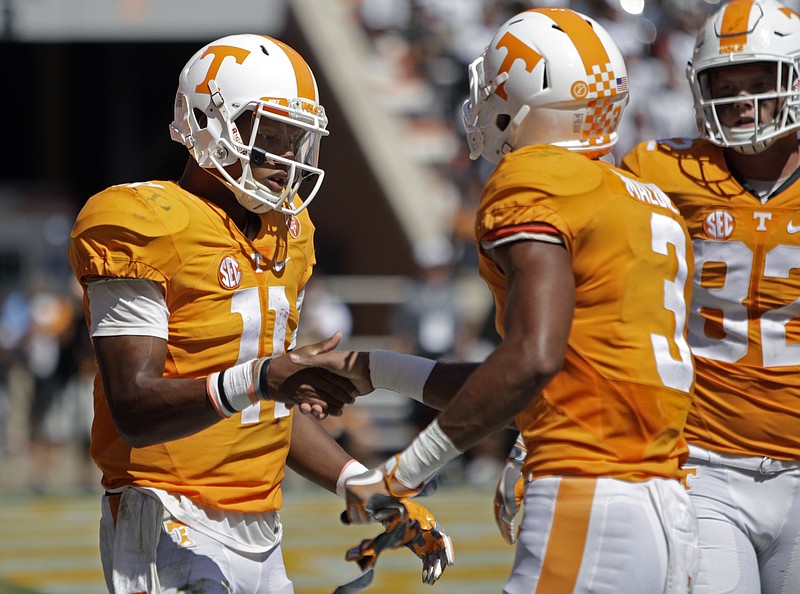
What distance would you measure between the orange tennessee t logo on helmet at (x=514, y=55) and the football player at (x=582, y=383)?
22 cm

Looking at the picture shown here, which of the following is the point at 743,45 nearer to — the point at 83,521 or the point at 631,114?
the point at 83,521

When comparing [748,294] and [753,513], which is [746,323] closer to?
[748,294]

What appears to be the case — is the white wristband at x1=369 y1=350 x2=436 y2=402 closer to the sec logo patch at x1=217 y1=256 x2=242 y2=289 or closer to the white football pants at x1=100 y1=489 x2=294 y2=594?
the sec logo patch at x1=217 y1=256 x2=242 y2=289

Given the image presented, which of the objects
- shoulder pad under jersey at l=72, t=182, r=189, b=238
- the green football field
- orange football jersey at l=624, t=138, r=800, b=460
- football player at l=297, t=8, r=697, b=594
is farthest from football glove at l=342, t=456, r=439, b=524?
the green football field

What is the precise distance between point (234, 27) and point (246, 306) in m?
11.1

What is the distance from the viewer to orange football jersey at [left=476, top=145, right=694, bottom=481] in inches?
106

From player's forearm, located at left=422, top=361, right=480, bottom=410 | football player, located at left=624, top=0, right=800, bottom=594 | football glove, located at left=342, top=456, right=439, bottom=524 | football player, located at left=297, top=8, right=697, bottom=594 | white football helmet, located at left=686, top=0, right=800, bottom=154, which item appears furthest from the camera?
white football helmet, located at left=686, top=0, right=800, bottom=154

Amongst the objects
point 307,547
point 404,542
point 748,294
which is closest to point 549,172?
point 404,542

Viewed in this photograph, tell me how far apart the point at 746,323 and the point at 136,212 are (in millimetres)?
1722

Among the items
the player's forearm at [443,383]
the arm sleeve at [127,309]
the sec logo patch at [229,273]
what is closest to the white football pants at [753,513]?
the player's forearm at [443,383]

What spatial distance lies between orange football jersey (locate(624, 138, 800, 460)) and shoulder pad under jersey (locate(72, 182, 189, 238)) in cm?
149

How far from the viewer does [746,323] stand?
140 inches

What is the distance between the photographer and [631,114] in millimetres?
13539

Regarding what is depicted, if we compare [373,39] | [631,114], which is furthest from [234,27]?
[631,114]
